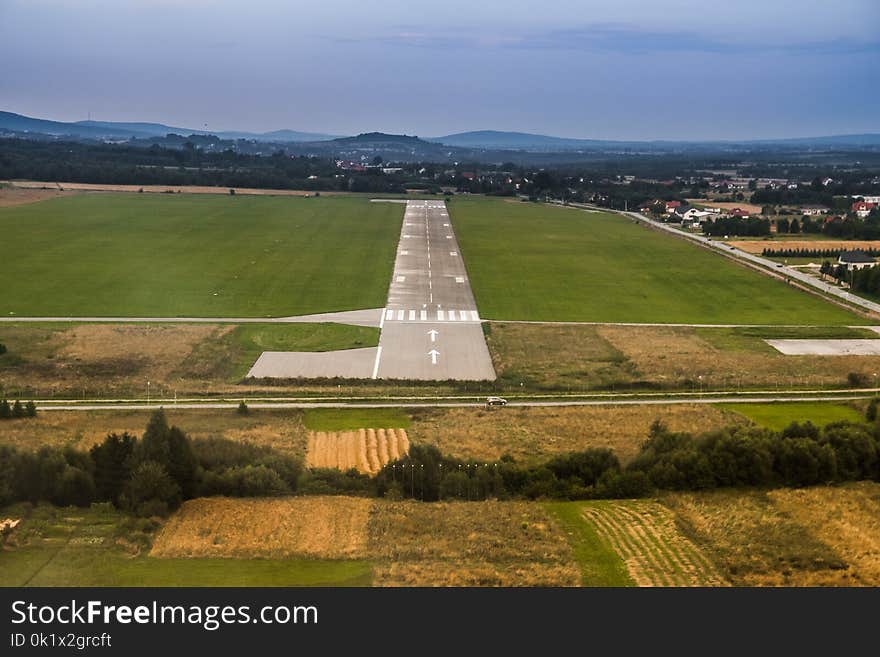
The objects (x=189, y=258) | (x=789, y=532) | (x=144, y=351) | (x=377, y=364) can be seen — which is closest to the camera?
(x=789, y=532)

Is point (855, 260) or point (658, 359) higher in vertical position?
point (855, 260)

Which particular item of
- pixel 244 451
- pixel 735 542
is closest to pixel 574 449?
pixel 735 542

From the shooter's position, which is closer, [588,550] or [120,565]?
[120,565]

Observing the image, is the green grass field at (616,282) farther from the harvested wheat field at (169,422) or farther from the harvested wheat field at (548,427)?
the harvested wheat field at (169,422)

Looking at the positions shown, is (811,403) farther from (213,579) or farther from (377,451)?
(213,579)

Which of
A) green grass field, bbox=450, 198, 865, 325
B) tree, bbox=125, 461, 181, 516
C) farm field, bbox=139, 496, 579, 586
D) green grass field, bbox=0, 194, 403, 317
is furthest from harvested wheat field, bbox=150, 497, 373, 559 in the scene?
green grass field, bbox=450, 198, 865, 325

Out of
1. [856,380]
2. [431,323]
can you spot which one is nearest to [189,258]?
[431,323]

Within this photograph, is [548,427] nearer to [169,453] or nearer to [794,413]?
[794,413]
